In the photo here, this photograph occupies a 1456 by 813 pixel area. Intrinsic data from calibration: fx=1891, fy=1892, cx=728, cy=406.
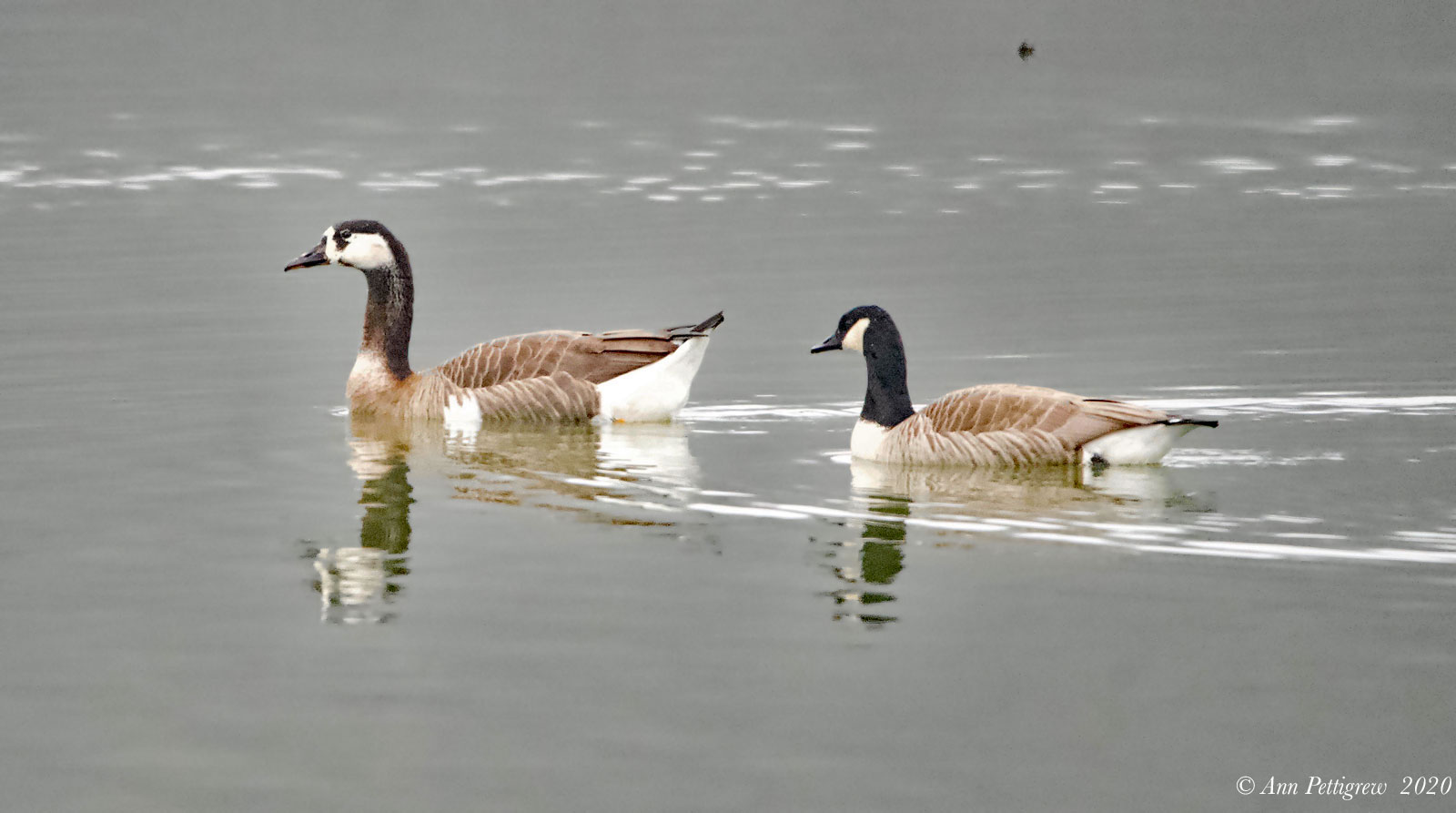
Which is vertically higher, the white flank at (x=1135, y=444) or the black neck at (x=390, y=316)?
the black neck at (x=390, y=316)

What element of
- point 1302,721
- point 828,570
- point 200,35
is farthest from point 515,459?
point 200,35

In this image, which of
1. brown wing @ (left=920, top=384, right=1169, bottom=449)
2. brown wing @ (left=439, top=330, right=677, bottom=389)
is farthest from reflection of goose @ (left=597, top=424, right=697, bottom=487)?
brown wing @ (left=920, top=384, right=1169, bottom=449)

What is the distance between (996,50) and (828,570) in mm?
69165

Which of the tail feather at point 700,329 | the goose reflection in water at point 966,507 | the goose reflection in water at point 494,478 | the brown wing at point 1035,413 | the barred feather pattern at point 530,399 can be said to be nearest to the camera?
the goose reflection in water at point 966,507

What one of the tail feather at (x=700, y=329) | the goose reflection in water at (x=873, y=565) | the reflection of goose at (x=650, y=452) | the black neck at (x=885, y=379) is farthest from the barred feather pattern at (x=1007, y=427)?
the tail feather at (x=700, y=329)

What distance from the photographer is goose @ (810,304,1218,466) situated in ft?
Result: 45.4

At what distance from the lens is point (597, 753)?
841 cm

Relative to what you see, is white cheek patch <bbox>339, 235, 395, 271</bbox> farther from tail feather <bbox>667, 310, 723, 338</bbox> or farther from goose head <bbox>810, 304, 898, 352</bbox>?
goose head <bbox>810, 304, 898, 352</bbox>

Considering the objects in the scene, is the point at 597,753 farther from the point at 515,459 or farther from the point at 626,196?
the point at 626,196

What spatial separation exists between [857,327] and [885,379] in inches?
22.1

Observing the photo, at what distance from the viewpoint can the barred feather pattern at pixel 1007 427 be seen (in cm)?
1388

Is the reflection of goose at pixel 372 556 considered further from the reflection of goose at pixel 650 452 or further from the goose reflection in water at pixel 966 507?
the goose reflection in water at pixel 966 507

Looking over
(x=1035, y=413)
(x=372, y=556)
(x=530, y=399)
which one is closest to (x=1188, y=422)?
(x=1035, y=413)

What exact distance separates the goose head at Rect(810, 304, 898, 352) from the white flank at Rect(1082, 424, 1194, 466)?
6.45 feet
